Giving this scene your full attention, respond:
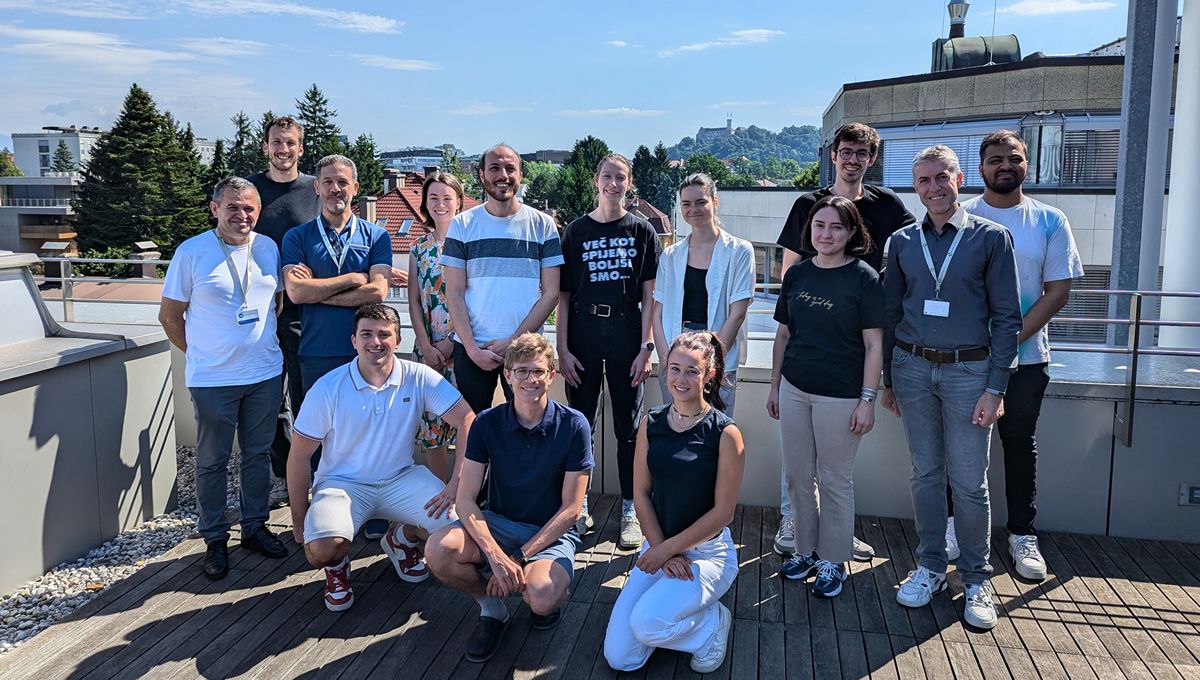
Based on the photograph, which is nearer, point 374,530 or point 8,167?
point 374,530

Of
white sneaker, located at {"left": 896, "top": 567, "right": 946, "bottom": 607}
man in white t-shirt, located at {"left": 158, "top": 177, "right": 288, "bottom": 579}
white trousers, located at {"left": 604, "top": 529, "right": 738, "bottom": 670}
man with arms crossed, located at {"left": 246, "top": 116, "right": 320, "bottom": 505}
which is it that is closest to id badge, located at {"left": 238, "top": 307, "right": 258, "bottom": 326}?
man in white t-shirt, located at {"left": 158, "top": 177, "right": 288, "bottom": 579}

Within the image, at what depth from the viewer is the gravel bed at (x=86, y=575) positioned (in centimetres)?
371

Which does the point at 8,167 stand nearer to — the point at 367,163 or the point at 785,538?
the point at 367,163

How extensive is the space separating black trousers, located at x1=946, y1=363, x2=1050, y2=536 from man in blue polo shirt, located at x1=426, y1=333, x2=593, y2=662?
6.27 feet

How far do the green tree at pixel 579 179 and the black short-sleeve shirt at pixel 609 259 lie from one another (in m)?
67.6

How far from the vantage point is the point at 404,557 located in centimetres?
399

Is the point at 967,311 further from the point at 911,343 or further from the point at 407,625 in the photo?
the point at 407,625

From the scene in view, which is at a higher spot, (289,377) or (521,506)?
(289,377)

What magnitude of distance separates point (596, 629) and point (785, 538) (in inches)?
49.8

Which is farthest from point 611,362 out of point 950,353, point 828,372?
point 950,353

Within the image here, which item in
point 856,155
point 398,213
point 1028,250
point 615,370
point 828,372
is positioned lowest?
point 615,370

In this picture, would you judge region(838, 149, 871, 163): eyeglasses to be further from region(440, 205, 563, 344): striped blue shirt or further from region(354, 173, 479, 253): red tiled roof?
region(354, 173, 479, 253): red tiled roof

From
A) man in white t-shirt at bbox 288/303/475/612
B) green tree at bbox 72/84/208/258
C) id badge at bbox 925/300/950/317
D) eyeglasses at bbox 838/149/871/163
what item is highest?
green tree at bbox 72/84/208/258

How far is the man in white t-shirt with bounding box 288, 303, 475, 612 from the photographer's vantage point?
3.69 m
